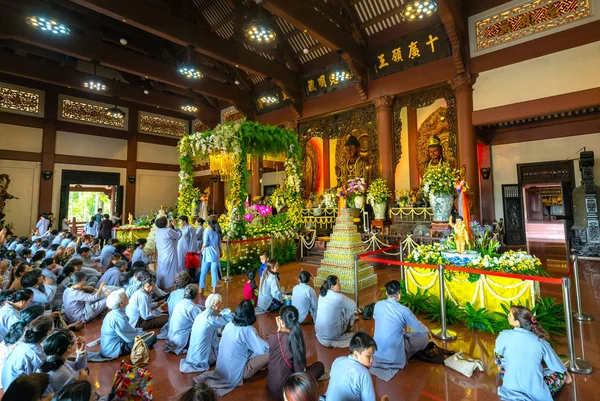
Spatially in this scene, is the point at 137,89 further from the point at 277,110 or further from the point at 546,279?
the point at 546,279

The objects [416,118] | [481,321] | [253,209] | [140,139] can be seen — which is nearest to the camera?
[481,321]

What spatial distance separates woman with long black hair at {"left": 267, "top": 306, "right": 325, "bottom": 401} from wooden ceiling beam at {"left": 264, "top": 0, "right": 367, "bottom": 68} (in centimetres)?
751

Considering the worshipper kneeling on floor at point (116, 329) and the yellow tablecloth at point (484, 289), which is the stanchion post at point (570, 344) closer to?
the yellow tablecloth at point (484, 289)

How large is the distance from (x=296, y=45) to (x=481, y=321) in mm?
11468

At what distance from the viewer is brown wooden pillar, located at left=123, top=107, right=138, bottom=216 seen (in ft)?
48.4

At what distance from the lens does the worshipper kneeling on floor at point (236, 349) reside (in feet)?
8.31

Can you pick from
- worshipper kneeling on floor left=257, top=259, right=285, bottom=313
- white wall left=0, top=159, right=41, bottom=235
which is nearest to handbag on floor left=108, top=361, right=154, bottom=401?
worshipper kneeling on floor left=257, top=259, right=285, bottom=313

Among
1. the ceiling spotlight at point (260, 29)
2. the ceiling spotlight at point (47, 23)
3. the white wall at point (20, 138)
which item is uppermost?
the ceiling spotlight at point (47, 23)

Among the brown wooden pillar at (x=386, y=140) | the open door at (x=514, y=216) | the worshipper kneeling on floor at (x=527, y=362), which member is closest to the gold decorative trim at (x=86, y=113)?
the brown wooden pillar at (x=386, y=140)

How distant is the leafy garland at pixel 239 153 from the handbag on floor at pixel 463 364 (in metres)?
5.50

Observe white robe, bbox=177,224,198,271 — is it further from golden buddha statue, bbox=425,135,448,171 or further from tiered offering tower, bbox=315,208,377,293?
golden buddha statue, bbox=425,135,448,171

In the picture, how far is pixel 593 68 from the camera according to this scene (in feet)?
21.9

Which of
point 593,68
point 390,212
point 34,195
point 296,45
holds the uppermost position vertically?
point 296,45

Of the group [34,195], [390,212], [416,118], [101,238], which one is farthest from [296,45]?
[34,195]
